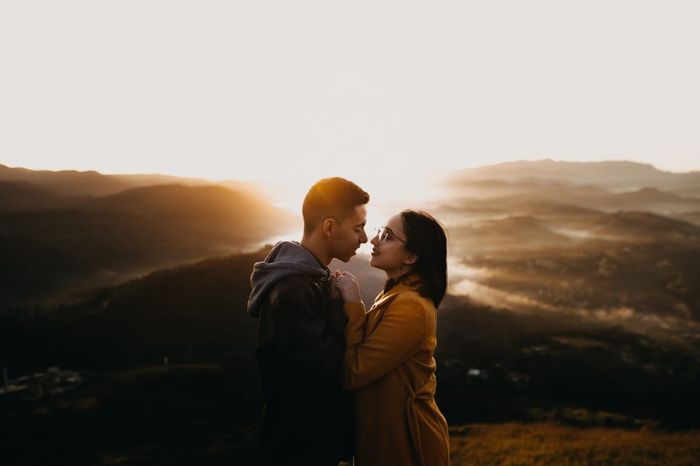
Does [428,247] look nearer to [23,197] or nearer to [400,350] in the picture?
[400,350]

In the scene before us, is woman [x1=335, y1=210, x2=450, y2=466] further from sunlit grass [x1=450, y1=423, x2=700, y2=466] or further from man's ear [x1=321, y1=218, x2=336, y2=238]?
sunlit grass [x1=450, y1=423, x2=700, y2=466]

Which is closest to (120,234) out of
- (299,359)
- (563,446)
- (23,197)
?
(23,197)

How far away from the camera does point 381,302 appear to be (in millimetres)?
4340

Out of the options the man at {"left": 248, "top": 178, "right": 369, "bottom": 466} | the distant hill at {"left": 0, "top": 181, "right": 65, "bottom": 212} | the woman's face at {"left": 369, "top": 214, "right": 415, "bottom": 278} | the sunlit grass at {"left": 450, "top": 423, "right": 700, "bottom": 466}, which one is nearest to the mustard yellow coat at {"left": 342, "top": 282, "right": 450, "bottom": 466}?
the man at {"left": 248, "top": 178, "right": 369, "bottom": 466}

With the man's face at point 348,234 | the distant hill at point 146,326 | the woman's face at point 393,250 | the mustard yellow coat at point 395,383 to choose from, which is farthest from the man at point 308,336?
the distant hill at point 146,326

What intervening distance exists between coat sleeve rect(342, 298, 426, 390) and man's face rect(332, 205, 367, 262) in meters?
0.56

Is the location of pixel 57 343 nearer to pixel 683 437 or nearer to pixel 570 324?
pixel 683 437

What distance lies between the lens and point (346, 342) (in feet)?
13.3

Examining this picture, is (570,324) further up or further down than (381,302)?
further down

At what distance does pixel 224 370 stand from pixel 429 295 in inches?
1864

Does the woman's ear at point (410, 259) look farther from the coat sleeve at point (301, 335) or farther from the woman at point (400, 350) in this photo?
the coat sleeve at point (301, 335)

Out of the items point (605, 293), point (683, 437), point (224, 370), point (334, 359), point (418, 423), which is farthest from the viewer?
point (605, 293)

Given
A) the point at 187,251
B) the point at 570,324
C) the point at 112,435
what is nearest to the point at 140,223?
the point at 187,251

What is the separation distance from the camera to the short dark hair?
13.9 ft
